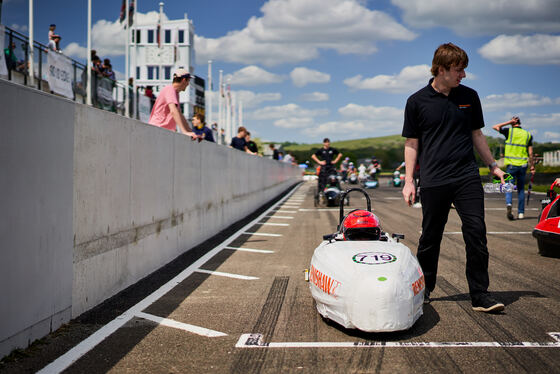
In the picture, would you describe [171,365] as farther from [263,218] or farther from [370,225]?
[263,218]

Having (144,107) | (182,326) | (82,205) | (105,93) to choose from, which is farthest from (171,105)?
(144,107)

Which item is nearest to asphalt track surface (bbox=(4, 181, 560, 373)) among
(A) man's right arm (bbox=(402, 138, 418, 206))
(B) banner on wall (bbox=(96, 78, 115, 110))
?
(A) man's right arm (bbox=(402, 138, 418, 206))

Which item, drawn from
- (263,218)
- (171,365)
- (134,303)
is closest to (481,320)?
(171,365)

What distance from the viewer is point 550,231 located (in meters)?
8.09

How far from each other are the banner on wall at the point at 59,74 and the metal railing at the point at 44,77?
0.21 m

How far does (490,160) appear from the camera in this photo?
18.4ft

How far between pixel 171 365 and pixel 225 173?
376 inches

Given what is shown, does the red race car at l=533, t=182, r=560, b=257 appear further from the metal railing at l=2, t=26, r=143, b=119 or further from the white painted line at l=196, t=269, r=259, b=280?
the metal railing at l=2, t=26, r=143, b=119

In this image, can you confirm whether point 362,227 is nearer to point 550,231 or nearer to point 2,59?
point 550,231

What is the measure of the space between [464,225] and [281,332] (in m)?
2.01

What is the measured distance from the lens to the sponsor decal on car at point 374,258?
4703mm

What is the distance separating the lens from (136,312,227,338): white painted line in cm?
470

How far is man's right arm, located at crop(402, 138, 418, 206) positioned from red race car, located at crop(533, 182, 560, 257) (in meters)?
3.28

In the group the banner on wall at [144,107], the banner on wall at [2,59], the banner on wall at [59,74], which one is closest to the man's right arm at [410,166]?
the banner on wall at [2,59]
